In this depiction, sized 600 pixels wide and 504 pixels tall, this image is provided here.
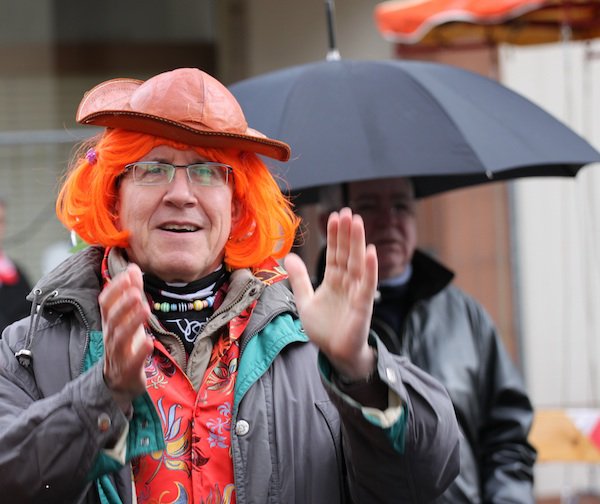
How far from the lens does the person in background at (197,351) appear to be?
2203 millimetres

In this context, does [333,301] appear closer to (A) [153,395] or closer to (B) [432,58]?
(A) [153,395]

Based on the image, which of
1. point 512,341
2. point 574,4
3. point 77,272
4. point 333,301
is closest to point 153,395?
point 77,272

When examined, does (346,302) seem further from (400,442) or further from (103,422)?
(103,422)

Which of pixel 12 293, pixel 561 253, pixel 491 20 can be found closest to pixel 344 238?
pixel 491 20

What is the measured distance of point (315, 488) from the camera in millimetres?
2443

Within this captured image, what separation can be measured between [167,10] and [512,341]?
431 centimetres

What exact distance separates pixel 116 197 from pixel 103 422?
0.71 meters

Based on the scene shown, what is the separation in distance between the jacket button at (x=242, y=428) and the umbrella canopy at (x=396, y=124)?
132 centimetres

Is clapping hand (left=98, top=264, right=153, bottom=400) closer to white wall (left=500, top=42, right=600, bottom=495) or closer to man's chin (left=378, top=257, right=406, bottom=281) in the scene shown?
man's chin (left=378, top=257, right=406, bottom=281)

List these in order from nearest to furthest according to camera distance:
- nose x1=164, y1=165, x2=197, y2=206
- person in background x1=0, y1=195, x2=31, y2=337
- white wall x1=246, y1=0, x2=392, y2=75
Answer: nose x1=164, y1=165, x2=197, y2=206 → person in background x1=0, y1=195, x2=31, y2=337 → white wall x1=246, y1=0, x2=392, y2=75

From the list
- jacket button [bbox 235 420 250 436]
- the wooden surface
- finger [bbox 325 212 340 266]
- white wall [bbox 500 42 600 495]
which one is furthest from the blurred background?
finger [bbox 325 212 340 266]

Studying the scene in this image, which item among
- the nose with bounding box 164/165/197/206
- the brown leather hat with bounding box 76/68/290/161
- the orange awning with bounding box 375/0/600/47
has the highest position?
the orange awning with bounding box 375/0/600/47

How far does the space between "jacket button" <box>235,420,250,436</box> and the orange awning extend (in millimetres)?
3915

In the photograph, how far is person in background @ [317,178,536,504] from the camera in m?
3.99
